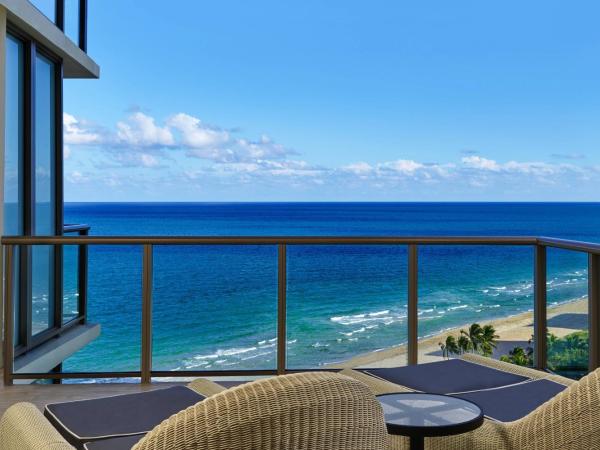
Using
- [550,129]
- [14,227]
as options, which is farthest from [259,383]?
[550,129]

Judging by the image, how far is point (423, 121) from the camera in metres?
41.2

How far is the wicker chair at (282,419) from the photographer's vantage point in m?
1.45

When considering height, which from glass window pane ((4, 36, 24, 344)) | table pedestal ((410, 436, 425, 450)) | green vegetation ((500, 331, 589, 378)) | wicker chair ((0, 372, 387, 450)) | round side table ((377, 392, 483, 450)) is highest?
glass window pane ((4, 36, 24, 344))

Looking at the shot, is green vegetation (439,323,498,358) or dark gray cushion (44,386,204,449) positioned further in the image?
green vegetation (439,323,498,358)

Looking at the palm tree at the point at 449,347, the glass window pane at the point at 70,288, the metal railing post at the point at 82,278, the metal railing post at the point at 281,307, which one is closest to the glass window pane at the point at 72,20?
the metal railing post at the point at 82,278

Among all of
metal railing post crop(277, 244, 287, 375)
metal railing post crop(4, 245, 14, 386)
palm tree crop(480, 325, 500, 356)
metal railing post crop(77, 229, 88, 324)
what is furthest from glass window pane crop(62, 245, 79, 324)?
palm tree crop(480, 325, 500, 356)

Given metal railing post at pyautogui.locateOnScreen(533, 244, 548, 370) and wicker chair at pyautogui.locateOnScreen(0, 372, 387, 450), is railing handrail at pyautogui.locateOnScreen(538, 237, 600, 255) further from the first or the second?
wicker chair at pyautogui.locateOnScreen(0, 372, 387, 450)

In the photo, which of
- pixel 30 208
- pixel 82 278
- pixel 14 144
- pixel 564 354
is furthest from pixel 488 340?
pixel 14 144

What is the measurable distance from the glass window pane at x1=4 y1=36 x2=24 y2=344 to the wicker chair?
4.58 metres

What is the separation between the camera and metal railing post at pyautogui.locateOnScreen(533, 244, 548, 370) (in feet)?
16.0

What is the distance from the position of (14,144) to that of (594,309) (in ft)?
15.1

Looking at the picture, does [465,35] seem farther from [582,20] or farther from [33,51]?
[33,51]

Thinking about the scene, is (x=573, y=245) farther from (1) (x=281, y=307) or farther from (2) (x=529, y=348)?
(1) (x=281, y=307)

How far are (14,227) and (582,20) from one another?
1689 inches
